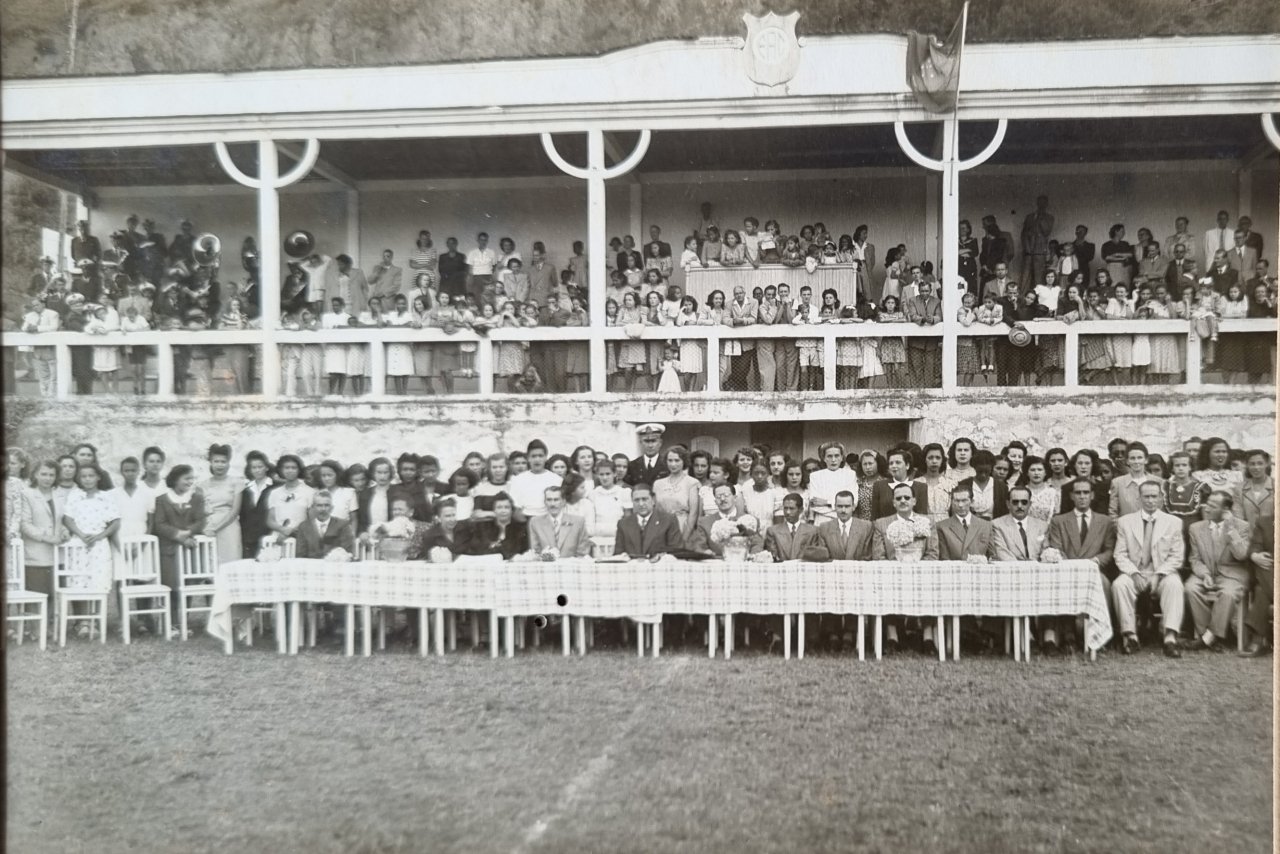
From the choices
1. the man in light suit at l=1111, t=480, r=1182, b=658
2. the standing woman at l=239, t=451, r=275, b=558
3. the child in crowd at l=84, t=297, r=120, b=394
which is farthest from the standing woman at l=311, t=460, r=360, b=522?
the man in light suit at l=1111, t=480, r=1182, b=658

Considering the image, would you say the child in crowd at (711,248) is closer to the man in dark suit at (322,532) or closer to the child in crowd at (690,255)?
the child in crowd at (690,255)

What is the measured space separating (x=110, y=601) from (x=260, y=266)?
1.90 m

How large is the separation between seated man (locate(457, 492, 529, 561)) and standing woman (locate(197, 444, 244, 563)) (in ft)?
3.83

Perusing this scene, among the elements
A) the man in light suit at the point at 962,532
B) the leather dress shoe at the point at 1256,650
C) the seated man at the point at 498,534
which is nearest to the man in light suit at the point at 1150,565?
the leather dress shoe at the point at 1256,650

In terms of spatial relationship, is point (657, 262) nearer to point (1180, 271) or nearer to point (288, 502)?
point (288, 502)

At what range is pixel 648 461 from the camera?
4.44 m

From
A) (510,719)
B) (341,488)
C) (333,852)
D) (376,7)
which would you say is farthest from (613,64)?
(333,852)

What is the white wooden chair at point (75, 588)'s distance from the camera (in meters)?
4.33

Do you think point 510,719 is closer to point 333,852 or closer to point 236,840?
point 333,852

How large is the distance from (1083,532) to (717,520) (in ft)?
5.92

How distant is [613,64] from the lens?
417 cm

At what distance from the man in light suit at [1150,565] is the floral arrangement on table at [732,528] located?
1.76m

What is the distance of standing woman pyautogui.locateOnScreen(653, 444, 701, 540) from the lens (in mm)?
4410

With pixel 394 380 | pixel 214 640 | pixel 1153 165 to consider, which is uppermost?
pixel 1153 165
